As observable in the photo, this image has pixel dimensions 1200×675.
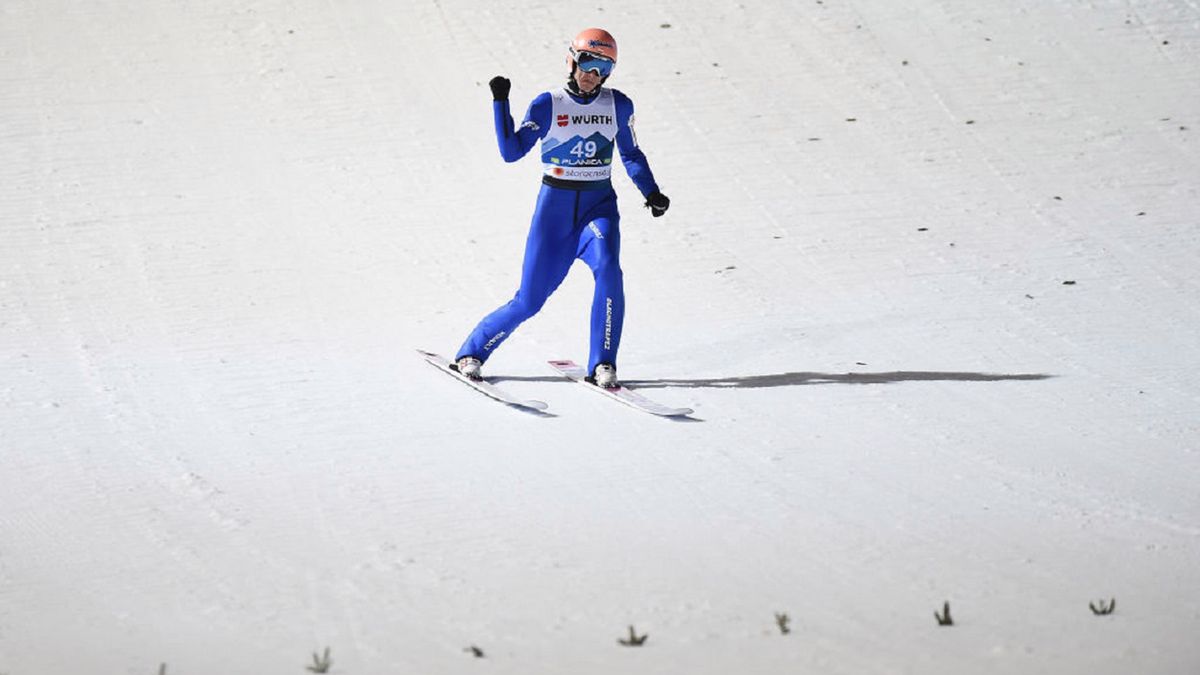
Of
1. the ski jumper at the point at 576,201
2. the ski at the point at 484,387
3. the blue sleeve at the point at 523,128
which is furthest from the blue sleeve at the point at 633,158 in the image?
the ski at the point at 484,387

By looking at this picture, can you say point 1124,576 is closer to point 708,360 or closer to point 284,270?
point 708,360

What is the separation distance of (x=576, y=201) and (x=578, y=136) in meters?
0.31

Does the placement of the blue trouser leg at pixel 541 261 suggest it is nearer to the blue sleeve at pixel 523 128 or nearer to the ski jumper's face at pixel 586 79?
the blue sleeve at pixel 523 128

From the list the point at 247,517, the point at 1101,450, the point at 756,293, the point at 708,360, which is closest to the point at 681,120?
the point at 756,293

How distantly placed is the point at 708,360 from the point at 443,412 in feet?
5.54

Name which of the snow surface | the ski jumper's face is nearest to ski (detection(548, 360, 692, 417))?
the snow surface

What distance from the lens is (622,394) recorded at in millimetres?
8820

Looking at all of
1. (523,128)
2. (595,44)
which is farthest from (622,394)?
(595,44)

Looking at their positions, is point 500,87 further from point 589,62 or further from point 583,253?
point 583,253

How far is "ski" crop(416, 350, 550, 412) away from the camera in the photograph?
8.69 meters

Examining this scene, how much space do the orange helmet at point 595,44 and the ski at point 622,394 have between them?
5.11ft

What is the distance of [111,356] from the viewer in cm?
962

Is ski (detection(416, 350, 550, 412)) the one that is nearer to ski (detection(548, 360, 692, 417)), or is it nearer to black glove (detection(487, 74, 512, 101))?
ski (detection(548, 360, 692, 417))

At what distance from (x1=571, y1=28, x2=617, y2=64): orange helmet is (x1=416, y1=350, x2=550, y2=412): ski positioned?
1.64 m
